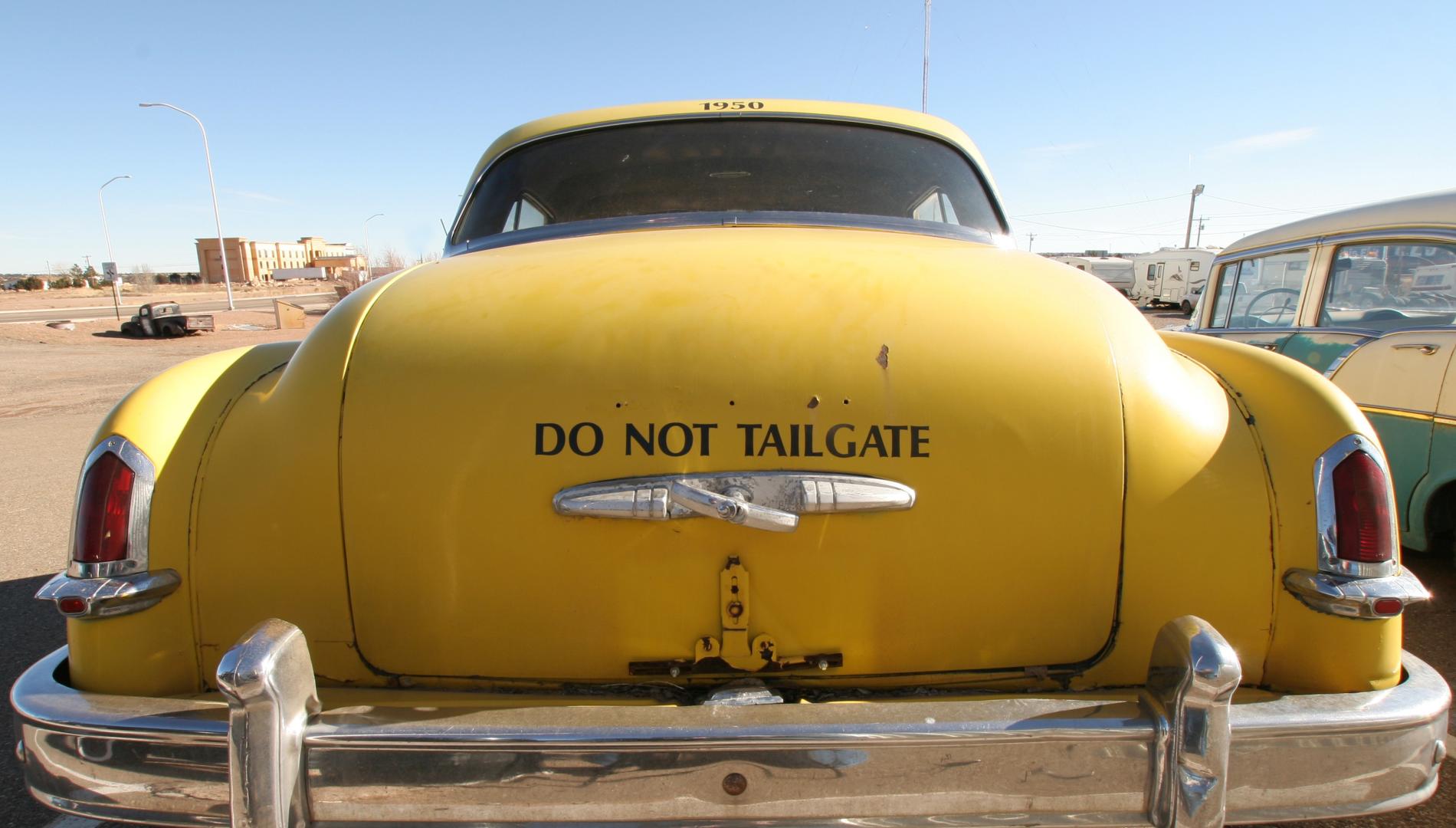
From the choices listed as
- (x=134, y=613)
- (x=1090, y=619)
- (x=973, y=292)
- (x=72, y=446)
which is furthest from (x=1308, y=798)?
(x=72, y=446)

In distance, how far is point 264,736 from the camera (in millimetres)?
1277

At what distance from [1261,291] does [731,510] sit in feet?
17.9

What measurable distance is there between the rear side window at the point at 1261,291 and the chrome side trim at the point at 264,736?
5.60 meters

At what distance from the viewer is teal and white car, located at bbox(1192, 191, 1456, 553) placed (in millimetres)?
3566

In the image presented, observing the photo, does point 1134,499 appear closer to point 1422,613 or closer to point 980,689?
point 980,689

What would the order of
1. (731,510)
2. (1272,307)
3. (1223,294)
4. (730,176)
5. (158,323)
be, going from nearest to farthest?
(731,510) → (730,176) → (1272,307) → (1223,294) → (158,323)

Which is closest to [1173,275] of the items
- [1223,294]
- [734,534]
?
[1223,294]

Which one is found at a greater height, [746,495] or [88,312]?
[88,312]

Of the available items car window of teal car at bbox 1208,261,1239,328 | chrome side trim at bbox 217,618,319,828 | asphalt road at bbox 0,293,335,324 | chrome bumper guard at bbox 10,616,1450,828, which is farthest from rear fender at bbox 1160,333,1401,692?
asphalt road at bbox 0,293,335,324

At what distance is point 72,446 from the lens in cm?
717

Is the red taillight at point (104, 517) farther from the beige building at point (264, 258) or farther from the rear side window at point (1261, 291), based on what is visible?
the beige building at point (264, 258)

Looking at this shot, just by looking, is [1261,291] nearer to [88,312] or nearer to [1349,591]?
[1349,591]

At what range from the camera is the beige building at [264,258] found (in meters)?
86.9

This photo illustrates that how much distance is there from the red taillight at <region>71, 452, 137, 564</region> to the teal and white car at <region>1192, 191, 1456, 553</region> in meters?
4.74
